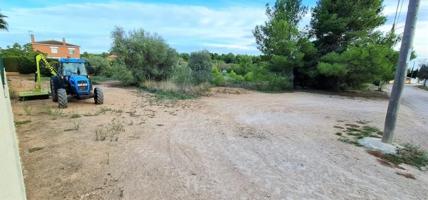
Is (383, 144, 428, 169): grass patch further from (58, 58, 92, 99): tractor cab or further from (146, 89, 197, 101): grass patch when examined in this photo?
(58, 58, 92, 99): tractor cab

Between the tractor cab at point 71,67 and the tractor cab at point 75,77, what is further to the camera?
the tractor cab at point 71,67

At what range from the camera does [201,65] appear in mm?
16281

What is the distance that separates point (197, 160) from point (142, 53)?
1306 cm

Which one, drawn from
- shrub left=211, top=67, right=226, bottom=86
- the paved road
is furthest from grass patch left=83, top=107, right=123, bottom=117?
the paved road

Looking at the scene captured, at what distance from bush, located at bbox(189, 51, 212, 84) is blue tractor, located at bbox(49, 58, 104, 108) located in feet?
23.7

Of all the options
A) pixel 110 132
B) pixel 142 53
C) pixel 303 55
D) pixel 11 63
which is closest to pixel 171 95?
pixel 142 53

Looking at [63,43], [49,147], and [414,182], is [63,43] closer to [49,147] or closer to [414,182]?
[49,147]

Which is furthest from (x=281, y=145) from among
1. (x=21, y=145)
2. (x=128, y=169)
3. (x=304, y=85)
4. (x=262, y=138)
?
(x=304, y=85)

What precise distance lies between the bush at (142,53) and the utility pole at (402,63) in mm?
13396

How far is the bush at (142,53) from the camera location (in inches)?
619

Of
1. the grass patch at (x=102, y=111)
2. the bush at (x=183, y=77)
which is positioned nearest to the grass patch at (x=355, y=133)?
the grass patch at (x=102, y=111)

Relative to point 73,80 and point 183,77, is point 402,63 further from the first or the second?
point 183,77

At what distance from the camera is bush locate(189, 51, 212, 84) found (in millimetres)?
15584

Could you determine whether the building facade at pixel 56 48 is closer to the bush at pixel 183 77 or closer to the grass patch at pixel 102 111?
the bush at pixel 183 77
